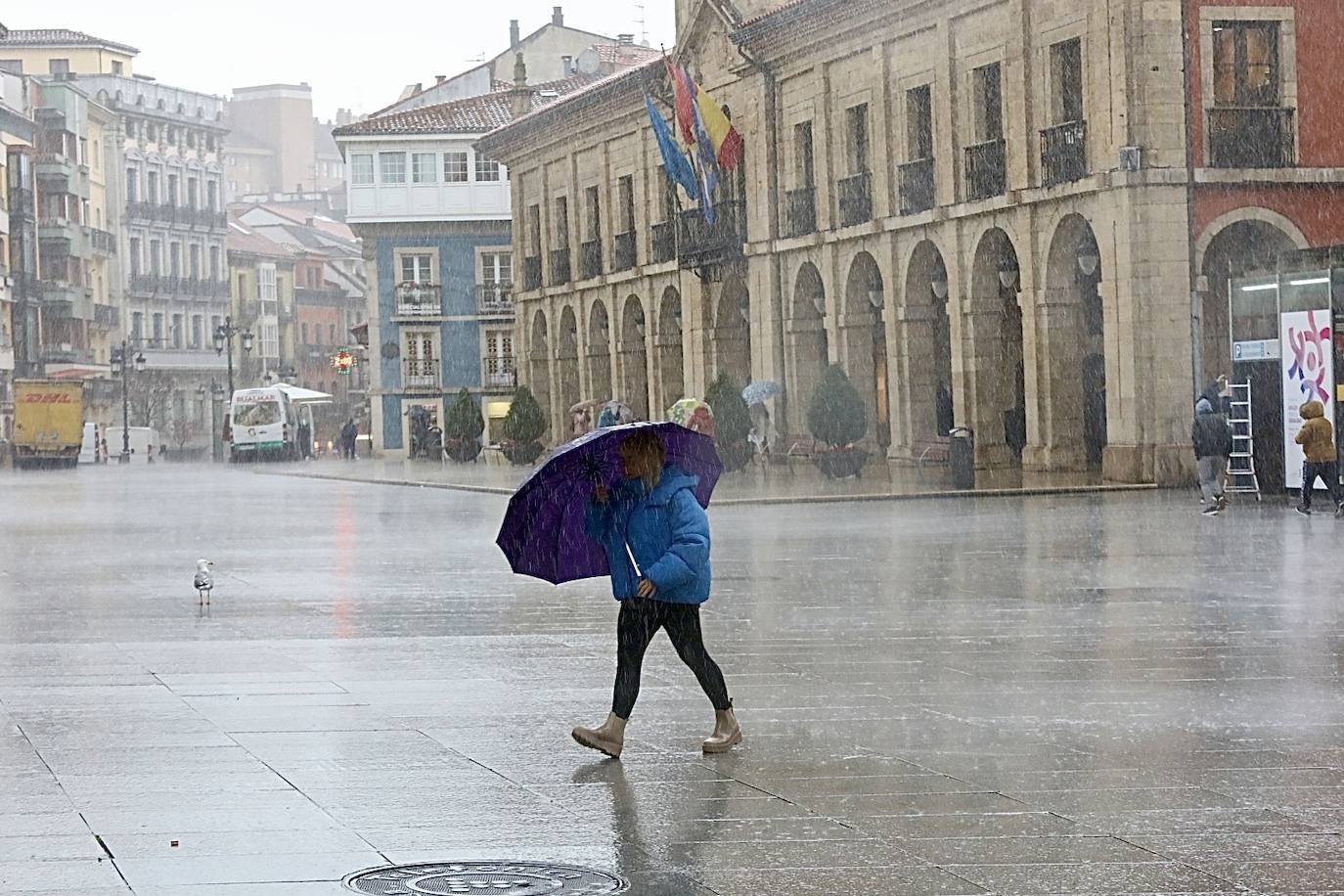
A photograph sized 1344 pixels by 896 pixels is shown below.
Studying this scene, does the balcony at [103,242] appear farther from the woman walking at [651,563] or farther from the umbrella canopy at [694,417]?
the woman walking at [651,563]

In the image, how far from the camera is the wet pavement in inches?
297

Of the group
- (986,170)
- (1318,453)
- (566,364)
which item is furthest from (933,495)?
(566,364)

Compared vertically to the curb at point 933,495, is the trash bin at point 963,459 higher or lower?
higher

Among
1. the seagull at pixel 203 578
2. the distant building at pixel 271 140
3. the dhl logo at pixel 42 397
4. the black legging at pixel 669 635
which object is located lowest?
the seagull at pixel 203 578

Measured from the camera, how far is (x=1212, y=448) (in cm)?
2794

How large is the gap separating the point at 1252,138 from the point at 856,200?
1121cm

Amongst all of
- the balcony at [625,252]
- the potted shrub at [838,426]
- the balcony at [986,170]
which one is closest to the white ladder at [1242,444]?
the balcony at [986,170]

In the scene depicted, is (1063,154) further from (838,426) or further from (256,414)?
(256,414)

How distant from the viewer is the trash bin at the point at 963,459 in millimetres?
34869

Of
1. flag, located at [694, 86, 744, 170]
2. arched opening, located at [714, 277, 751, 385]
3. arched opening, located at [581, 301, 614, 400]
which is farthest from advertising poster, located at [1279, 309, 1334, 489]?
arched opening, located at [581, 301, 614, 400]

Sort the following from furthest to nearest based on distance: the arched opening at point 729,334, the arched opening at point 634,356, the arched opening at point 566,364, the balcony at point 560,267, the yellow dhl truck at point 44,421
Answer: the yellow dhl truck at point 44,421, the arched opening at point 566,364, the balcony at point 560,267, the arched opening at point 634,356, the arched opening at point 729,334

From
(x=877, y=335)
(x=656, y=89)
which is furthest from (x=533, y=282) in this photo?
(x=877, y=335)

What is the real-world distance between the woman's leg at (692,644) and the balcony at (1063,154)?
28135 mm

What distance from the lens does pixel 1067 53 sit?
Answer: 37906 millimetres
